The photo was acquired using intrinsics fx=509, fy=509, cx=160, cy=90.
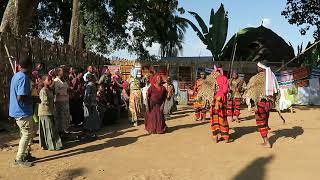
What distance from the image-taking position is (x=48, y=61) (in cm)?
1467

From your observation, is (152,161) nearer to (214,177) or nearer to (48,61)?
(214,177)

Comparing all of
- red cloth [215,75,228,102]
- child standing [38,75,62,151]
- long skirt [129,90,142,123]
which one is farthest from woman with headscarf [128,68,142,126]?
child standing [38,75,62,151]

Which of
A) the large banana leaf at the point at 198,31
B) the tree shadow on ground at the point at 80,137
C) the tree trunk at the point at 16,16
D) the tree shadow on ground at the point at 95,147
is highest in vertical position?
the large banana leaf at the point at 198,31

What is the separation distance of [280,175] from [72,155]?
3739 millimetres

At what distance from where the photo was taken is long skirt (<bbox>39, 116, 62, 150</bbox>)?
9523 mm

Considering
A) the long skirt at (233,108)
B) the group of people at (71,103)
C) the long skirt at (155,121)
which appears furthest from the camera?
the long skirt at (233,108)

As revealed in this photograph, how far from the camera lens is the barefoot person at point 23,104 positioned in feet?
26.5

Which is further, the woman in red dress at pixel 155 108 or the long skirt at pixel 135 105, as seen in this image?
the long skirt at pixel 135 105

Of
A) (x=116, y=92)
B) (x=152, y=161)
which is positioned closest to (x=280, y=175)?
(x=152, y=161)

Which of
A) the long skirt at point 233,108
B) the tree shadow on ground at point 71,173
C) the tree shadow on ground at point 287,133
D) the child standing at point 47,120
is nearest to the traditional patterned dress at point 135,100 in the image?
the long skirt at point 233,108

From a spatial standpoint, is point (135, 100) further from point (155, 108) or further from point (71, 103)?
point (71, 103)

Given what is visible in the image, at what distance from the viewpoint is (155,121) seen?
1212cm

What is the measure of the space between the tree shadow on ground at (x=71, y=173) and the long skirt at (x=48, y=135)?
1615 mm

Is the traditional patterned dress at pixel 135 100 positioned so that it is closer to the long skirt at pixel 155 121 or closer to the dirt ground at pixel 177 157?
the dirt ground at pixel 177 157
